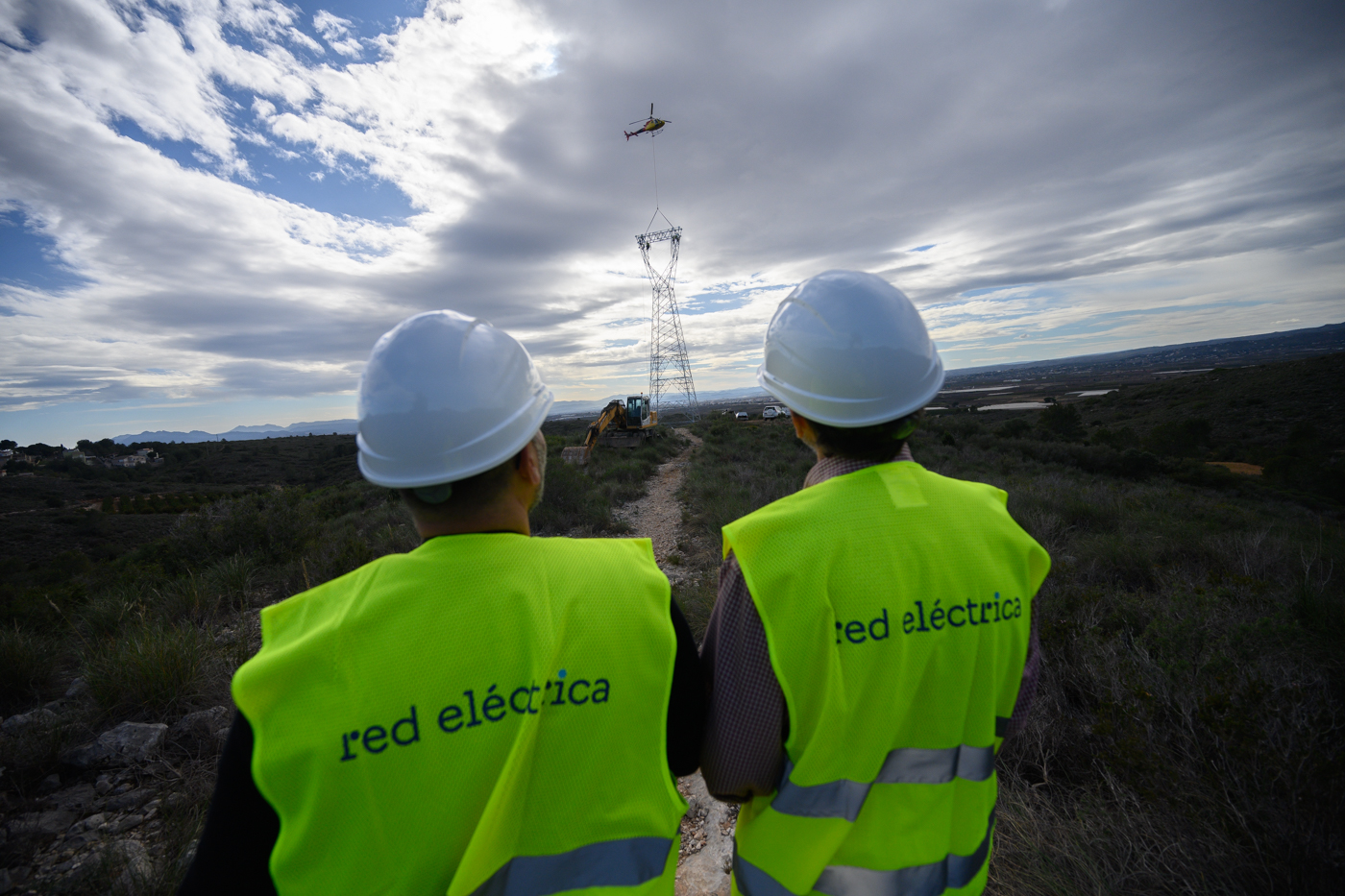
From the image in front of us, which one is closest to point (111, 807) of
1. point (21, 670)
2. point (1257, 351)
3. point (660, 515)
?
point (21, 670)

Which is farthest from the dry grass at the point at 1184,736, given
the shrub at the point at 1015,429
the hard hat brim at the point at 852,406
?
the shrub at the point at 1015,429

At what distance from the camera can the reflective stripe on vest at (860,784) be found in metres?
1.21

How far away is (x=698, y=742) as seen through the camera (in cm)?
131

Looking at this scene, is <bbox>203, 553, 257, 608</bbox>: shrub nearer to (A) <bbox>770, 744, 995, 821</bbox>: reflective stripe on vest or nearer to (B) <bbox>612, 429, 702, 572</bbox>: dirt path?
(B) <bbox>612, 429, 702, 572</bbox>: dirt path

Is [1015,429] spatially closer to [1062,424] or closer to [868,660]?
[1062,424]

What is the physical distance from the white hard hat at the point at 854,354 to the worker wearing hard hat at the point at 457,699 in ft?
2.17

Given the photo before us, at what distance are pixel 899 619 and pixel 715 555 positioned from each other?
623cm

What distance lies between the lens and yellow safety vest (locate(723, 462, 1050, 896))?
3.84 feet

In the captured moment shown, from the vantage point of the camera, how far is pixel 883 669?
46.3 inches

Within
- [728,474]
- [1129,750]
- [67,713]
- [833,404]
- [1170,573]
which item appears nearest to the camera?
[833,404]

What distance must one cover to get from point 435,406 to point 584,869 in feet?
3.46

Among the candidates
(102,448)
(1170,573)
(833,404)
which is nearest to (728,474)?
(1170,573)

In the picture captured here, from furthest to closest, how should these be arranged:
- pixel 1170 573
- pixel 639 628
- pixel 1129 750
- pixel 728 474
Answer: pixel 728 474 → pixel 1170 573 → pixel 1129 750 → pixel 639 628

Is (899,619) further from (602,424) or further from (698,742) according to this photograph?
(602,424)
